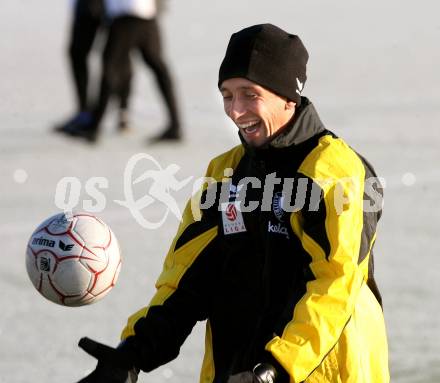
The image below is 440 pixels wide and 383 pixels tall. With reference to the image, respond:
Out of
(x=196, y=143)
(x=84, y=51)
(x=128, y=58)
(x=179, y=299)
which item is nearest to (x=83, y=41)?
(x=84, y=51)

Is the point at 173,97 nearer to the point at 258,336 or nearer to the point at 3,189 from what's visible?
the point at 3,189

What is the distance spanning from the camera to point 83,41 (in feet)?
42.1

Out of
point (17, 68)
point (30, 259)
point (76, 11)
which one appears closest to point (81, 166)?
point (76, 11)

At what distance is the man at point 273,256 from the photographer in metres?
4.17

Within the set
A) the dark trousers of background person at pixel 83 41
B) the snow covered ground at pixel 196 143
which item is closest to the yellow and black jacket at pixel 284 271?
the snow covered ground at pixel 196 143

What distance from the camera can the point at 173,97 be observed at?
12.6 metres

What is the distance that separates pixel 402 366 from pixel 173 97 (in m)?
6.02

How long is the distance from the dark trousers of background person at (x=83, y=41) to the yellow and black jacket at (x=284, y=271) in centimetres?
811

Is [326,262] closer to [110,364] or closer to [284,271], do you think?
[284,271]

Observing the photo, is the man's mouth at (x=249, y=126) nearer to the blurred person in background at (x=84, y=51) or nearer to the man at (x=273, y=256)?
the man at (x=273, y=256)

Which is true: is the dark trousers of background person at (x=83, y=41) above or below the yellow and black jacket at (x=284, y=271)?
above

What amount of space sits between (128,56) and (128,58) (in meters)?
0.04

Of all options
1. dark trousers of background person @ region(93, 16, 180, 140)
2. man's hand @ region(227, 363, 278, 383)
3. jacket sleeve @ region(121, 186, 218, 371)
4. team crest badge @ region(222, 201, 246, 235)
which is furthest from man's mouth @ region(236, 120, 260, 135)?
dark trousers of background person @ region(93, 16, 180, 140)

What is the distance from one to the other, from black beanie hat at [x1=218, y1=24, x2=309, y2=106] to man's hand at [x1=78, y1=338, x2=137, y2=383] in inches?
38.8
